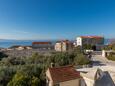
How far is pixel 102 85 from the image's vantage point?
11.8 feet

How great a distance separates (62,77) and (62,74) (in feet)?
1.31

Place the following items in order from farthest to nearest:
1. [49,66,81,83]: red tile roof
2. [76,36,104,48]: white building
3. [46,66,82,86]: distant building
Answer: [76,36,104,48]: white building, [49,66,81,83]: red tile roof, [46,66,82,86]: distant building

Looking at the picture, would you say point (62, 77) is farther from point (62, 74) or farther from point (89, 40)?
point (89, 40)

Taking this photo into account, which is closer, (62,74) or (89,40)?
(62,74)

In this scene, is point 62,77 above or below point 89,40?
below

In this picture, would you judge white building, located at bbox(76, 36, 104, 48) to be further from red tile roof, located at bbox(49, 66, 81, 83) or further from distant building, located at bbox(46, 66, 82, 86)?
distant building, located at bbox(46, 66, 82, 86)

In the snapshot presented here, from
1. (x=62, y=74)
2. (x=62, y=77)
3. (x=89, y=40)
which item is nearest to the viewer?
(x=62, y=77)

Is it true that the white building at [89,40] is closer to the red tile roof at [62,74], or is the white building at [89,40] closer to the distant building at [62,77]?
the red tile roof at [62,74]

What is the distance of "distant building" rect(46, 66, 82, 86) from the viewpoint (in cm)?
1253

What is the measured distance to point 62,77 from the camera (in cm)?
1294

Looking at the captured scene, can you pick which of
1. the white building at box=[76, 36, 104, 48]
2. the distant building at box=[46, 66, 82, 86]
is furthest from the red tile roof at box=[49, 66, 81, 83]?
the white building at box=[76, 36, 104, 48]

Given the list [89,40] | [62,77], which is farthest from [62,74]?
[89,40]

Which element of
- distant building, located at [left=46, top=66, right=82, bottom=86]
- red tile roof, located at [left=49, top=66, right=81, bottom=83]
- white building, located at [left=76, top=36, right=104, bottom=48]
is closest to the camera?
distant building, located at [left=46, top=66, right=82, bottom=86]

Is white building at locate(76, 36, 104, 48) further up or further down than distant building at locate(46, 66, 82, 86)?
further up
